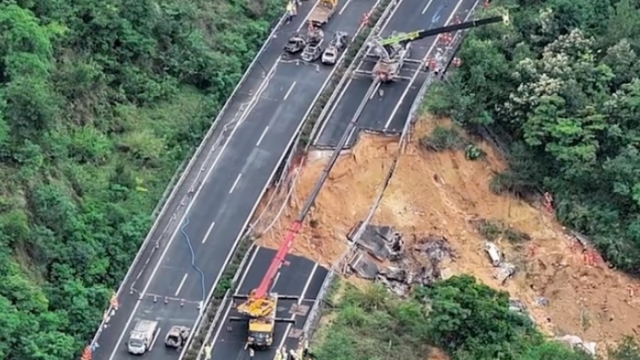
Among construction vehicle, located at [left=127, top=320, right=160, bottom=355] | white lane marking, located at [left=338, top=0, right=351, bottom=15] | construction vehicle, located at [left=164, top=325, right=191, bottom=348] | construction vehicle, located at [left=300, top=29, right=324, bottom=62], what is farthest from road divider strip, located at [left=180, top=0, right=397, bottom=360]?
white lane marking, located at [left=338, top=0, right=351, bottom=15]

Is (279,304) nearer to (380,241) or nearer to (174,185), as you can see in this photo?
(380,241)

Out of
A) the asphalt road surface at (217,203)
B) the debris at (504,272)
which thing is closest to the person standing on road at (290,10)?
the asphalt road surface at (217,203)

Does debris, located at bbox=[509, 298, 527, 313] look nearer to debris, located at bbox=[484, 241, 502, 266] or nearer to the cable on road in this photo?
debris, located at bbox=[484, 241, 502, 266]

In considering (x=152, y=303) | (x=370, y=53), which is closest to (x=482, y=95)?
(x=370, y=53)

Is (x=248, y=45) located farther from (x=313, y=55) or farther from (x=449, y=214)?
(x=449, y=214)

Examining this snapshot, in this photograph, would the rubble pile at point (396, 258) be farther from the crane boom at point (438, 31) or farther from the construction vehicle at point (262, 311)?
the crane boom at point (438, 31)

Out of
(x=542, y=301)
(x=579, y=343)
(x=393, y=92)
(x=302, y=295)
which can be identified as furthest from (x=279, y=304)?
(x=393, y=92)
